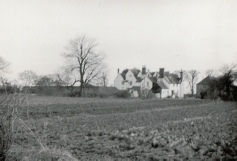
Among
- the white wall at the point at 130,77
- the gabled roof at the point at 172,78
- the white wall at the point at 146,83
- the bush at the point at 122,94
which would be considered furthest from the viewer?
the gabled roof at the point at 172,78

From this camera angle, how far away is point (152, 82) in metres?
70.8

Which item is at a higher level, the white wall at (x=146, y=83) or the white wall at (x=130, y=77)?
the white wall at (x=130, y=77)

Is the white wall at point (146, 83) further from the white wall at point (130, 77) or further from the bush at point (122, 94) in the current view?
the bush at point (122, 94)

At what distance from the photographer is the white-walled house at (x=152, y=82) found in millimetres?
69738

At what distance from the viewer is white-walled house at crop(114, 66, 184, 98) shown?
69.7m

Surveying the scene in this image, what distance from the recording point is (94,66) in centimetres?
5603

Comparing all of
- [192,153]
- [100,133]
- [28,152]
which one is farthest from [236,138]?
[28,152]

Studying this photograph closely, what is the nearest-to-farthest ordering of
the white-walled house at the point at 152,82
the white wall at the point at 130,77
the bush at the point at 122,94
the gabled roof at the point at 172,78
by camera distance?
the bush at the point at 122,94 → the white-walled house at the point at 152,82 → the white wall at the point at 130,77 → the gabled roof at the point at 172,78

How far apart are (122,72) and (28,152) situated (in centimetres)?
7187

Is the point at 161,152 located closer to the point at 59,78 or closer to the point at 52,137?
the point at 52,137

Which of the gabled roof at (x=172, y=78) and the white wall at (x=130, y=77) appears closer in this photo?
the white wall at (x=130, y=77)

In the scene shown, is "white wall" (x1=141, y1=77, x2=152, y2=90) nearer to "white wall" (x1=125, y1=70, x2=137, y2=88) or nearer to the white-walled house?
the white-walled house

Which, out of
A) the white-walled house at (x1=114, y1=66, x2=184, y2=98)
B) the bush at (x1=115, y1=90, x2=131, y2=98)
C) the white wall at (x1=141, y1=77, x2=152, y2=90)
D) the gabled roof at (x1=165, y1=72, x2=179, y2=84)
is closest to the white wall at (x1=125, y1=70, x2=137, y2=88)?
the white-walled house at (x1=114, y1=66, x2=184, y2=98)

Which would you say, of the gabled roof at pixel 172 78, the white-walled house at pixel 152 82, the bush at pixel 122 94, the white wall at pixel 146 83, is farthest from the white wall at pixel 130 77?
the bush at pixel 122 94
